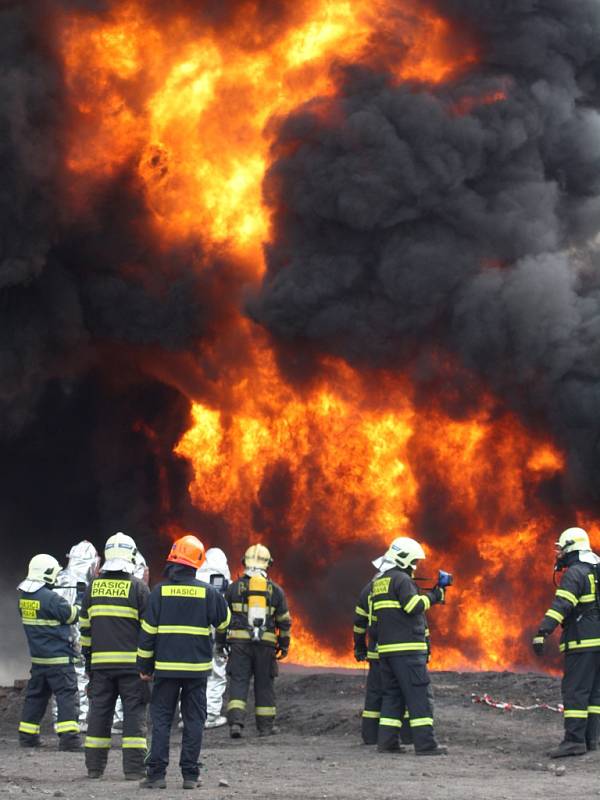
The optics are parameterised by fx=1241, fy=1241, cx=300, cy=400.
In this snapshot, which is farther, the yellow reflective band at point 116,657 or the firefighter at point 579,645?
the firefighter at point 579,645

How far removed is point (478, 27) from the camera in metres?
22.7

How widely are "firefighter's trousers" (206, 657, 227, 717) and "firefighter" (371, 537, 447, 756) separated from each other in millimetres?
3830

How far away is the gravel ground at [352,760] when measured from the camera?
391 inches

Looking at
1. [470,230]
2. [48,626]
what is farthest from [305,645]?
[48,626]

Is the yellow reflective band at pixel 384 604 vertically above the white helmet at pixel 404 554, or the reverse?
the white helmet at pixel 404 554

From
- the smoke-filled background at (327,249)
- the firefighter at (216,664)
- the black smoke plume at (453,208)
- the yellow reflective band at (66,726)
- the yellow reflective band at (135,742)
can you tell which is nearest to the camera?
the yellow reflective band at (135,742)

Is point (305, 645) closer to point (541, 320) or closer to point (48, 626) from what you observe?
point (541, 320)

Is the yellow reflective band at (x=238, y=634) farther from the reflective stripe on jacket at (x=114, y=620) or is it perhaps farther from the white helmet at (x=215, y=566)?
the reflective stripe on jacket at (x=114, y=620)

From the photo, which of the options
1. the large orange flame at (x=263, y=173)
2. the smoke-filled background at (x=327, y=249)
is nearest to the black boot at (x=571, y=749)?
the smoke-filled background at (x=327, y=249)

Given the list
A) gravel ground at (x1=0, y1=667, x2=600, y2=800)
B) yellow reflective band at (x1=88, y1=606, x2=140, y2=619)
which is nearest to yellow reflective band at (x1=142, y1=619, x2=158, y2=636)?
yellow reflective band at (x1=88, y1=606, x2=140, y2=619)

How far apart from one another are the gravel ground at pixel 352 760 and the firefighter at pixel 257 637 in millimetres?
532

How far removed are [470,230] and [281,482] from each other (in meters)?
5.87

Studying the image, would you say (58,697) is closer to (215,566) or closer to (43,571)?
(43,571)

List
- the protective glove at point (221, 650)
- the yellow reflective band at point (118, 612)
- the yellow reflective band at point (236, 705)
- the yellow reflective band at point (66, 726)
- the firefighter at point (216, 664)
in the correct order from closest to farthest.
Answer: the yellow reflective band at point (118, 612) < the protective glove at point (221, 650) < the yellow reflective band at point (66, 726) < the yellow reflective band at point (236, 705) < the firefighter at point (216, 664)
